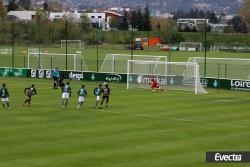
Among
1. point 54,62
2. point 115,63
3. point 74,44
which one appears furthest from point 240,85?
point 74,44

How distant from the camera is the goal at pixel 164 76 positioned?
56156mm

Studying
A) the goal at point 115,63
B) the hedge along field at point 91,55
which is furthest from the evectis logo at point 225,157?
the hedge along field at point 91,55

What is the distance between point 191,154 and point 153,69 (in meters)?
34.2

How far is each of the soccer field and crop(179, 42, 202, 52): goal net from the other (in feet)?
242

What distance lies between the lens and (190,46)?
12912 cm

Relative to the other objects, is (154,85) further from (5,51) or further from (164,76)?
(5,51)

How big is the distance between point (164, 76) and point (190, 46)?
235 feet

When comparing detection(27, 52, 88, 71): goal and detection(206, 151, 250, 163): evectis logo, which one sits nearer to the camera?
detection(206, 151, 250, 163): evectis logo

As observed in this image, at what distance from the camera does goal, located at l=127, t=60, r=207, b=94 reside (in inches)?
2211

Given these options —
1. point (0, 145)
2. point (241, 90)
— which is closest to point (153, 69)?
point (241, 90)

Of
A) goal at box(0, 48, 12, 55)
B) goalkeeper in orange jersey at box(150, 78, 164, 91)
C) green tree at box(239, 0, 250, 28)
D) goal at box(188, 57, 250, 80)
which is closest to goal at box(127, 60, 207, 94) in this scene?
goalkeeper in orange jersey at box(150, 78, 164, 91)

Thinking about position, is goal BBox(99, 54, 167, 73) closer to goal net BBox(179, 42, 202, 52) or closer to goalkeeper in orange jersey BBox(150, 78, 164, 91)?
goalkeeper in orange jersey BBox(150, 78, 164, 91)

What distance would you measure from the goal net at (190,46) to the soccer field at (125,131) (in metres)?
73.8

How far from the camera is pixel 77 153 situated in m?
27.9
